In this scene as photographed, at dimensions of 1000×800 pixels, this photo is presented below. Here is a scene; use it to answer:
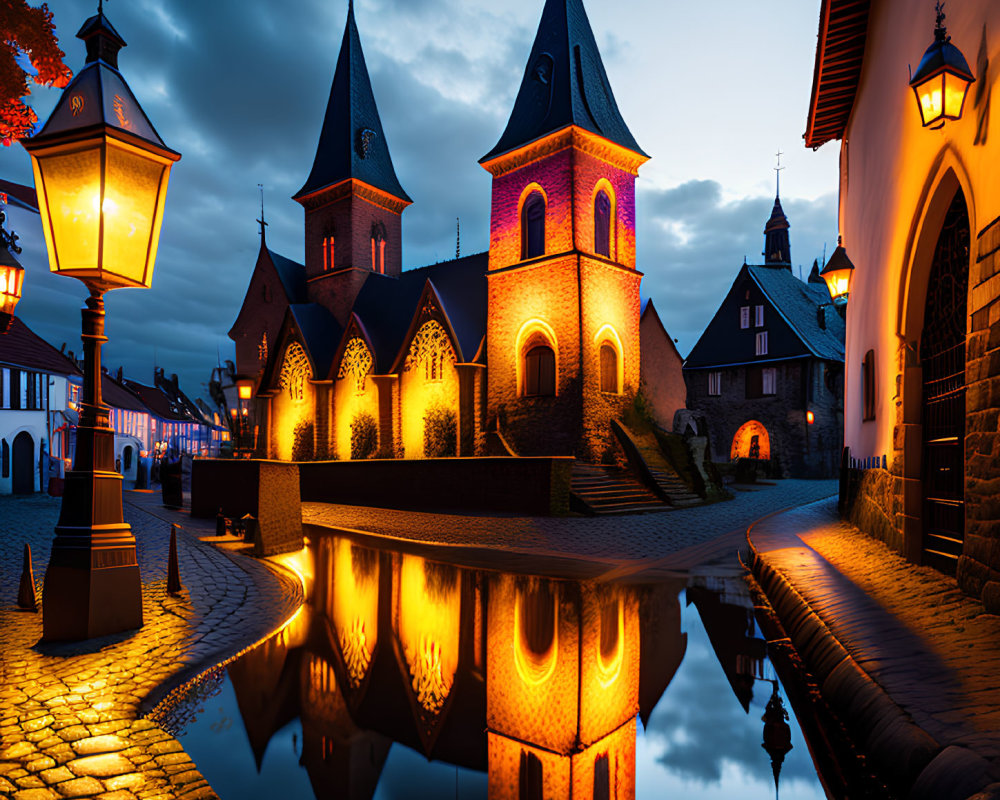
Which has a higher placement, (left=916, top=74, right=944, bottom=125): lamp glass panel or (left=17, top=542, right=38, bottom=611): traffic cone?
(left=916, top=74, right=944, bottom=125): lamp glass panel

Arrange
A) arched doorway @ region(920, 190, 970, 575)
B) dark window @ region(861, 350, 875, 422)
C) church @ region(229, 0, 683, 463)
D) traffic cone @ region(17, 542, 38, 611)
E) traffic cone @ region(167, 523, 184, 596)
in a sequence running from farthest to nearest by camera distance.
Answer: church @ region(229, 0, 683, 463)
dark window @ region(861, 350, 875, 422)
traffic cone @ region(167, 523, 184, 596)
traffic cone @ region(17, 542, 38, 611)
arched doorway @ region(920, 190, 970, 575)

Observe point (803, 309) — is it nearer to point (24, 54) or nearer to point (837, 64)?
point (837, 64)

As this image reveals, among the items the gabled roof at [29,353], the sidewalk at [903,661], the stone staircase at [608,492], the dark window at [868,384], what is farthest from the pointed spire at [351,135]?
the sidewalk at [903,661]

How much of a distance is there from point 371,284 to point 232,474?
18.3m

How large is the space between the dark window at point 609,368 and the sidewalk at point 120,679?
1624 centimetres

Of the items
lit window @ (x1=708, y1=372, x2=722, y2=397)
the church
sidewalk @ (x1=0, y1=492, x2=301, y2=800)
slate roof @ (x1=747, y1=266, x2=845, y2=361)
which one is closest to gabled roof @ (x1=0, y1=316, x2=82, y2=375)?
the church

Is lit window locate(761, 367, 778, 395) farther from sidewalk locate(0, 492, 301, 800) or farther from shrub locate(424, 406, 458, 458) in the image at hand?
sidewalk locate(0, 492, 301, 800)

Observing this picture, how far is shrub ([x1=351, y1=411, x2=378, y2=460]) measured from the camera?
27.0 m

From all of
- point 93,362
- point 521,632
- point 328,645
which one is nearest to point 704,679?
point 521,632

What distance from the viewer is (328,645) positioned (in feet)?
17.6

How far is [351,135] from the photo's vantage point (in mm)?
31953

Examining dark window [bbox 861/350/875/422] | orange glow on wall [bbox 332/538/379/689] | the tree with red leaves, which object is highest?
the tree with red leaves

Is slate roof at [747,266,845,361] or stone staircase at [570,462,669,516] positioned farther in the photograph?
slate roof at [747,266,845,361]

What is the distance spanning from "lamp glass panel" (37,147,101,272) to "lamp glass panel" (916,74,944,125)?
722 centimetres
